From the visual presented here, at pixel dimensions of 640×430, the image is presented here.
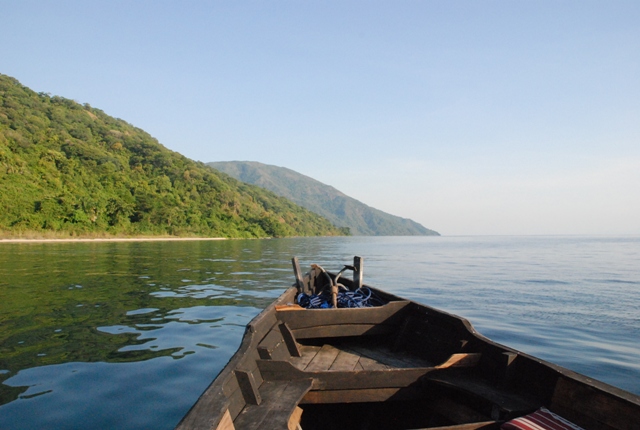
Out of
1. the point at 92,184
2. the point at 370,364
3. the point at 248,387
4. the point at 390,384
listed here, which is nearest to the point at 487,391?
the point at 390,384

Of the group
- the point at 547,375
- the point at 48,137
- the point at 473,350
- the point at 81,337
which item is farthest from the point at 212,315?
the point at 48,137

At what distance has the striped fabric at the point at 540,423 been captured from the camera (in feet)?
11.2

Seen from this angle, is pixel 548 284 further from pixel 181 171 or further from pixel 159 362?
pixel 181 171

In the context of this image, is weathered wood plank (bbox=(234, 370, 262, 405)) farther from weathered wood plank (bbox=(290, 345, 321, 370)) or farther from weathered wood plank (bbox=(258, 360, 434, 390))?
weathered wood plank (bbox=(290, 345, 321, 370))

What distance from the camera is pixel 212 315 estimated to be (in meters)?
11.5

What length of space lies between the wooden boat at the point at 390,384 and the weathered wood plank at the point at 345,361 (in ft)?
0.05

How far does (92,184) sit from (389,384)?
84.6 metres

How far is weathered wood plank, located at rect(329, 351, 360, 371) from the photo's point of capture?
19.1 ft

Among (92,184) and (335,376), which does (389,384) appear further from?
(92,184)

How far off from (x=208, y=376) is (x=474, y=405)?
4274mm

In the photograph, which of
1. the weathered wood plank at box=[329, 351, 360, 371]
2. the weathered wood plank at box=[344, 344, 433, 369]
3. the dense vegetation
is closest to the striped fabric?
the weathered wood plank at box=[344, 344, 433, 369]

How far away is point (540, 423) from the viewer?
3.53 meters

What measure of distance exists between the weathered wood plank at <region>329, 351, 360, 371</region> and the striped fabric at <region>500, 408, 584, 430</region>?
8.69 ft

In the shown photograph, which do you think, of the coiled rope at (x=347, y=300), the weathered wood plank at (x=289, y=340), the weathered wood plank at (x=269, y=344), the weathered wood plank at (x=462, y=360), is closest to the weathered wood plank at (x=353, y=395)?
the weathered wood plank at (x=462, y=360)
